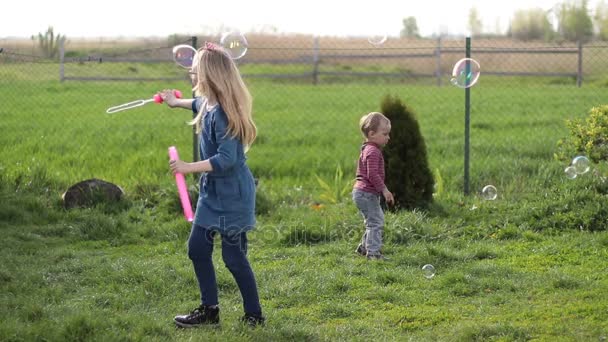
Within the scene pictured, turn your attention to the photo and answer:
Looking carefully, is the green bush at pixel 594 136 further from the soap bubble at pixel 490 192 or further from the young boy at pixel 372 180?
the young boy at pixel 372 180

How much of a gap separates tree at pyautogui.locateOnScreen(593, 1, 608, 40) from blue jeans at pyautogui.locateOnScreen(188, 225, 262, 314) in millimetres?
29940

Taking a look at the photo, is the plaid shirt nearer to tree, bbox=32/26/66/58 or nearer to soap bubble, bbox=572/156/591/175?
soap bubble, bbox=572/156/591/175

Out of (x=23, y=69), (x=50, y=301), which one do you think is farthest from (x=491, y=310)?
(x=23, y=69)

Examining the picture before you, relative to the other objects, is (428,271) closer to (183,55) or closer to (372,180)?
(372,180)

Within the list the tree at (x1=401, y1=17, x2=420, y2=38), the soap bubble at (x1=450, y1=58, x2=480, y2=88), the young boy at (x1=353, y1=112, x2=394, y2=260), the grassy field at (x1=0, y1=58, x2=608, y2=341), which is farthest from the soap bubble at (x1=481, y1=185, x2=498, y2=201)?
the tree at (x1=401, y1=17, x2=420, y2=38)

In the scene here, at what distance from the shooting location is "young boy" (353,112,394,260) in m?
7.35

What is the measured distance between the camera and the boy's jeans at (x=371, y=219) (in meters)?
7.44

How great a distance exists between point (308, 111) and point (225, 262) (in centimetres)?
1368

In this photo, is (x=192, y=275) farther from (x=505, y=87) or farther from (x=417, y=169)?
(x=505, y=87)

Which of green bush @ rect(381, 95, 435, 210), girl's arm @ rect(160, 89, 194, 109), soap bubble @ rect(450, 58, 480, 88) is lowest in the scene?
green bush @ rect(381, 95, 435, 210)

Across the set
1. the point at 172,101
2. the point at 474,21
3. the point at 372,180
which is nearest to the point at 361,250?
the point at 372,180

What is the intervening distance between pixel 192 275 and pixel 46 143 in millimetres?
7332

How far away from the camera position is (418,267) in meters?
7.17

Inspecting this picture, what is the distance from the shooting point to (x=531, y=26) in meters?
34.9
